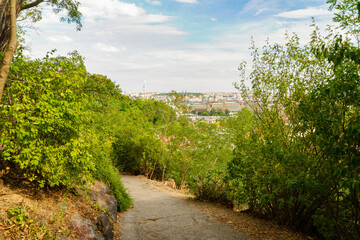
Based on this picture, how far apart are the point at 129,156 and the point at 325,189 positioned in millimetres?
16173

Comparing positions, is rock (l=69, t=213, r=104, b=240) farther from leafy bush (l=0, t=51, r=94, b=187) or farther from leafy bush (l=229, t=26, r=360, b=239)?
leafy bush (l=229, t=26, r=360, b=239)

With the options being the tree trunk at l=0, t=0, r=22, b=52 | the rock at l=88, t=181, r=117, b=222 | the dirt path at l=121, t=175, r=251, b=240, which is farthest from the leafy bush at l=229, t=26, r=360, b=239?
the tree trunk at l=0, t=0, r=22, b=52

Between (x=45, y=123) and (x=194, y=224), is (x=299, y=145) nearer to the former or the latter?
(x=194, y=224)

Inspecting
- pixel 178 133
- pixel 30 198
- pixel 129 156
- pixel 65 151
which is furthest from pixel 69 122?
pixel 129 156

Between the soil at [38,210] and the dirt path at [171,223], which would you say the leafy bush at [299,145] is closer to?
the dirt path at [171,223]

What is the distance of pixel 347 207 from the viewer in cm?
513

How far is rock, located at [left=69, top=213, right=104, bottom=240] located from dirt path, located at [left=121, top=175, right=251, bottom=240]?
1.52 meters

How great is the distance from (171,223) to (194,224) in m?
0.67

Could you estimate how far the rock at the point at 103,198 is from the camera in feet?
21.7

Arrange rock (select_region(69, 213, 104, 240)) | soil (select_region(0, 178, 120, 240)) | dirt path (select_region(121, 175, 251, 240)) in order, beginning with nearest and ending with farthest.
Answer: soil (select_region(0, 178, 120, 240)) < rock (select_region(69, 213, 104, 240)) < dirt path (select_region(121, 175, 251, 240))

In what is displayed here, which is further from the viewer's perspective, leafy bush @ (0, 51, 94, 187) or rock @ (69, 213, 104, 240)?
rock @ (69, 213, 104, 240)

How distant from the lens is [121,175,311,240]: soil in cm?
625

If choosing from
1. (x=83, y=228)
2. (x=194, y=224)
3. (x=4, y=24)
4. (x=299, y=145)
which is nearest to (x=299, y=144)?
(x=299, y=145)

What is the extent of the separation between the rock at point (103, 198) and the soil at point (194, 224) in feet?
1.75
